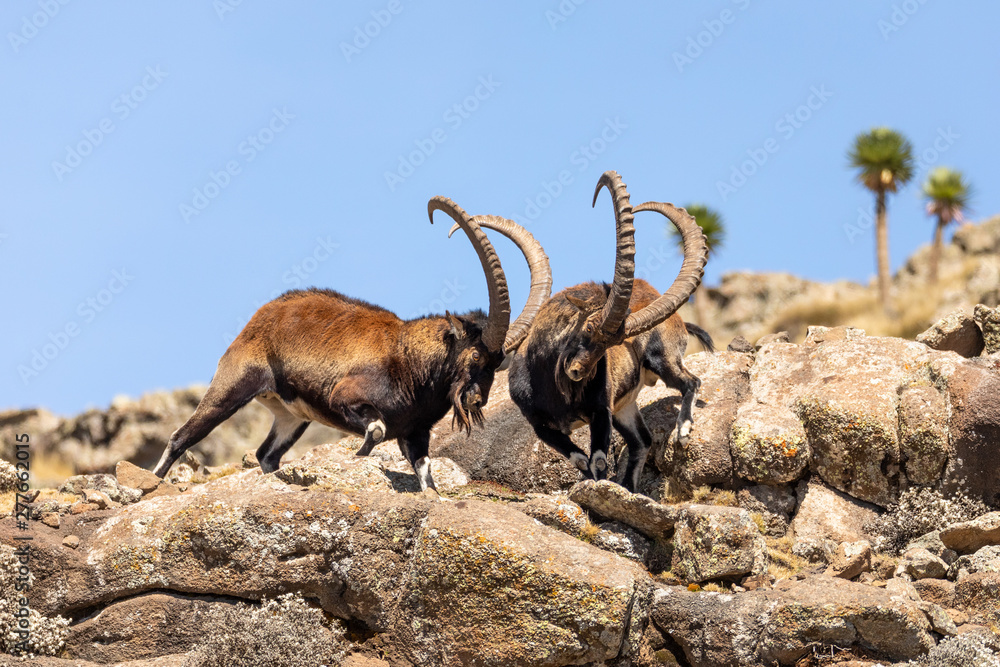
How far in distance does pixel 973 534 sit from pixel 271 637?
5881 millimetres

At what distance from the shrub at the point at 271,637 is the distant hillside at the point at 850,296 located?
2724cm

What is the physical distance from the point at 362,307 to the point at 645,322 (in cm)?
310

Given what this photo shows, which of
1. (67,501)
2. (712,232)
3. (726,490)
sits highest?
(712,232)

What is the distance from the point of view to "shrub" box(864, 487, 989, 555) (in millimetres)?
10070

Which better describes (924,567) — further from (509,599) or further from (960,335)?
(960,335)

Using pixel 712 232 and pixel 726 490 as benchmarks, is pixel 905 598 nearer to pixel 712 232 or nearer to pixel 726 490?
pixel 726 490

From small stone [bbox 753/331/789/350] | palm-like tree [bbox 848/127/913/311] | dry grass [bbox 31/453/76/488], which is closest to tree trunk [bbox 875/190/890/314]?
palm-like tree [bbox 848/127/913/311]

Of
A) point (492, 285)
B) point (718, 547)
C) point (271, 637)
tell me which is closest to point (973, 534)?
point (718, 547)

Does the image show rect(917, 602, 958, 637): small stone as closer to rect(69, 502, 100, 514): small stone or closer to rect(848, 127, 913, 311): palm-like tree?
rect(69, 502, 100, 514): small stone

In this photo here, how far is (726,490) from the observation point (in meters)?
11.1

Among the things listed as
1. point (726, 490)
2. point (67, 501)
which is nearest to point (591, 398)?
point (726, 490)

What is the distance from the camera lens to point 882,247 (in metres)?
35.8

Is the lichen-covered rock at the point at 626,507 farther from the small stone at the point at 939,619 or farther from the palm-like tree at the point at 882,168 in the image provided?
the palm-like tree at the point at 882,168

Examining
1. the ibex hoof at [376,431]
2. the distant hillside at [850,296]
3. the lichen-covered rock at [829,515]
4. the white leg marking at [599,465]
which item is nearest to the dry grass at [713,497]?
the lichen-covered rock at [829,515]
